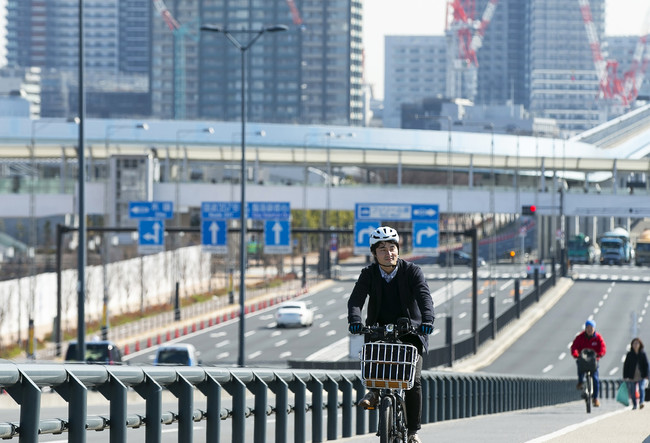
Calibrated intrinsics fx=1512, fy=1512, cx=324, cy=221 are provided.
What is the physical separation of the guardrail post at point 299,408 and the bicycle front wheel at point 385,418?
358cm

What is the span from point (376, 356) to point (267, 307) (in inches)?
3261

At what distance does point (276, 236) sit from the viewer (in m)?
65.3

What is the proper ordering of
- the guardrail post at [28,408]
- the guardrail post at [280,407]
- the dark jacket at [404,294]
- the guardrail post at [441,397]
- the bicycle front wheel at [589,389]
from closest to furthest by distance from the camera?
the guardrail post at [28,408] < the dark jacket at [404,294] < the guardrail post at [280,407] < the guardrail post at [441,397] < the bicycle front wheel at [589,389]

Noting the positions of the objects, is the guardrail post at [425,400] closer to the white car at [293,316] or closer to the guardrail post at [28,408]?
the guardrail post at [28,408]

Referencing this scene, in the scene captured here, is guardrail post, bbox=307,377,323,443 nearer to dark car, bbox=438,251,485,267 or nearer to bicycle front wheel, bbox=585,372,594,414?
bicycle front wheel, bbox=585,372,594,414

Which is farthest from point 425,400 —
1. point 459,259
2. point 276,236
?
point 459,259

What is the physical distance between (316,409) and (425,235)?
162 ft

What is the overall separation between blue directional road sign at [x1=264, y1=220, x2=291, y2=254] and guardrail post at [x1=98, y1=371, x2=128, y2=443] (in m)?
55.0

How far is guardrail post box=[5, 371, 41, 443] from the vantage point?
867 centimetres

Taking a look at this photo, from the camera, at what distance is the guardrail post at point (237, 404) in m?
12.6

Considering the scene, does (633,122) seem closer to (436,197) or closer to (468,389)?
(436,197)

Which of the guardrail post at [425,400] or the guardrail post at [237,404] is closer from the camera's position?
the guardrail post at [237,404]

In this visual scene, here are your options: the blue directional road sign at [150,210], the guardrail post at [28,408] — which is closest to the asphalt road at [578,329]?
the blue directional road sign at [150,210]

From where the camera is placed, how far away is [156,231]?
65.9m
